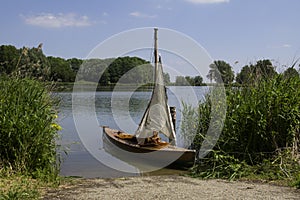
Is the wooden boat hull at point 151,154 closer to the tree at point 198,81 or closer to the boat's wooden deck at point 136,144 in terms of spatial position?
the boat's wooden deck at point 136,144

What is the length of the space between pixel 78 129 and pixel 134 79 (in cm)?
975

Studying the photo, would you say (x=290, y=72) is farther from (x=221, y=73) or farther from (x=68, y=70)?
(x=68, y=70)

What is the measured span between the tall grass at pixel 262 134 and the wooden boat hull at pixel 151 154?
1.92 meters

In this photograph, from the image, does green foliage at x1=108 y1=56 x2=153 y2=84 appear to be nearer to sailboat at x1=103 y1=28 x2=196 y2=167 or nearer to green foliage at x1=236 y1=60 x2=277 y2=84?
sailboat at x1=103 y1=28 x2=196 y2=167

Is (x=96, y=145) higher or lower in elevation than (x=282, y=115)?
lower

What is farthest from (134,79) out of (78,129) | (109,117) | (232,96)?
(109,117)

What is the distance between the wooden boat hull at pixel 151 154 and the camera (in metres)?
11.4

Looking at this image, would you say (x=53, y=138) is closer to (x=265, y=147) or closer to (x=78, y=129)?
(x=265, y=147)

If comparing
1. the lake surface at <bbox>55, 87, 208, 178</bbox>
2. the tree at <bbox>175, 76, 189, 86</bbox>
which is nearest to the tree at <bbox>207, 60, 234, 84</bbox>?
the lake surface at <bbox>55, 87, 208, 178</bbox>

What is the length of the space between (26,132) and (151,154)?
232 inches

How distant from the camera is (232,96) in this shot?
1032cm

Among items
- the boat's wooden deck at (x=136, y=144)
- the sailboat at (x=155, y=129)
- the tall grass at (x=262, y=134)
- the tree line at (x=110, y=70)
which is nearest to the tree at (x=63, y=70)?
the tree line at (x=110, y=70)

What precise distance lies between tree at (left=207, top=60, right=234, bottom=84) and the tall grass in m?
2.28

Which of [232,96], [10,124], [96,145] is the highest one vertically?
[232,96]
